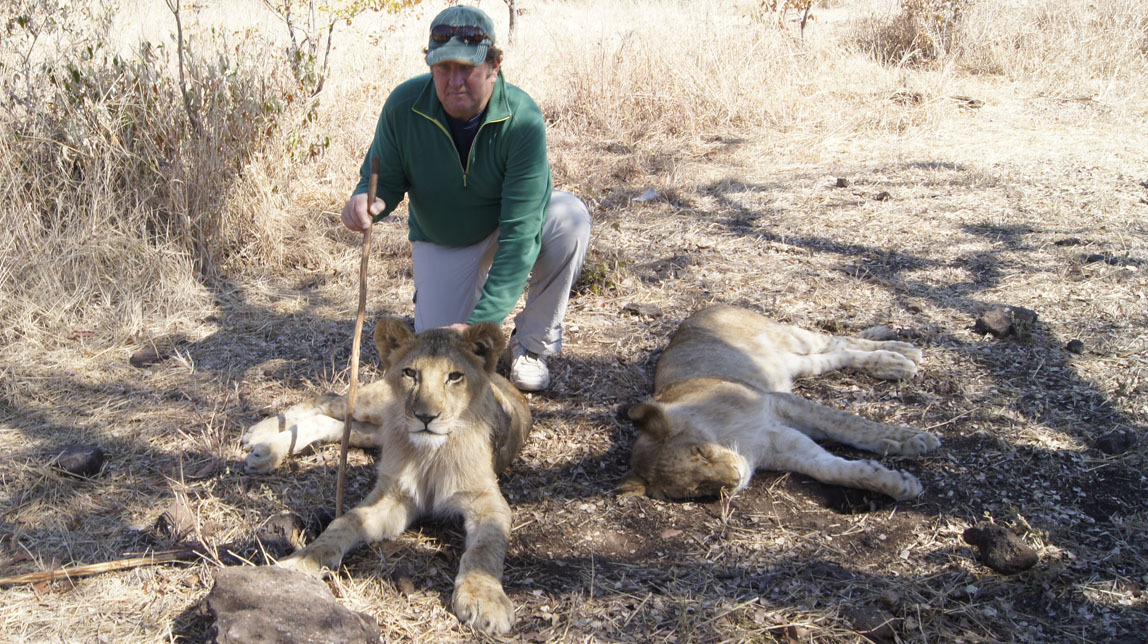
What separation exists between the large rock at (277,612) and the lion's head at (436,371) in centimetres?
65

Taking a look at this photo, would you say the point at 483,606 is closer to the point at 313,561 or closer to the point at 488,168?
the point at 313,561

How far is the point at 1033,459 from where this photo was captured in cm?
333

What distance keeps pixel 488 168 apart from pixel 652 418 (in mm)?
1294

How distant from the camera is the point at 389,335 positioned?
10.1 feet

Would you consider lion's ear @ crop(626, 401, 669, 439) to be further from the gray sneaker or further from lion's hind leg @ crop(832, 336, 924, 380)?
lion's hind leg @ crop(832, 336, 924, 380)

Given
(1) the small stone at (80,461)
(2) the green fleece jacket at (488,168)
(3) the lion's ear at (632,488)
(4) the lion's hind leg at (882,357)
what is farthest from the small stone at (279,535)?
(4) the lion's hind leg at (882,357)

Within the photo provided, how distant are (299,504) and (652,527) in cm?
135

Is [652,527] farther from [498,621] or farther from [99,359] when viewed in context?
[99,359]

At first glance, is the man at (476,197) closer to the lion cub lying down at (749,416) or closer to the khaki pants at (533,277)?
the khaki pants at (533,277)

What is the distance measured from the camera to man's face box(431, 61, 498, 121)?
3293 millimetres

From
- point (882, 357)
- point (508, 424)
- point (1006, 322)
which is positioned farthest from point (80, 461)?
point (1006, 322)

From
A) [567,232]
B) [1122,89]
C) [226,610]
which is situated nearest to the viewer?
[226,610]

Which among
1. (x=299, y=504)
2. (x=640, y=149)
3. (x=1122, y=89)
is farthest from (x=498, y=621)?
(x=1122, y=89)

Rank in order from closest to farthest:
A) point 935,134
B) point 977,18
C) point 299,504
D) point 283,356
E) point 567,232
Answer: point 299,504 < point 567,232 < point 283,356 < point 935,134 < point 977,18
